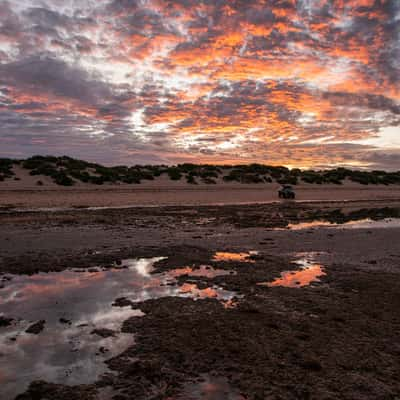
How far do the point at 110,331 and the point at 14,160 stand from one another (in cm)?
4446

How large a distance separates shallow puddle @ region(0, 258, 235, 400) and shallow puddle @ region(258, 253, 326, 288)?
4.27 ft

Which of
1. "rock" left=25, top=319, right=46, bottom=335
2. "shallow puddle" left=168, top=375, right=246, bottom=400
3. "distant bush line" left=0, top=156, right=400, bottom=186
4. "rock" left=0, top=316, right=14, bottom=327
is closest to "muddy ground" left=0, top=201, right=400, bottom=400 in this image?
"shallow puddle" left=168, top=375, right=246, bottom=400

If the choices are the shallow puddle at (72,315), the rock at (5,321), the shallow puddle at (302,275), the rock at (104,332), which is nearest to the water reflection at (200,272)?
the shallow puddle at (72,315)

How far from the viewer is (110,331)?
4.89 m

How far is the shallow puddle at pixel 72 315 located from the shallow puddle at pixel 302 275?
4.27 feet

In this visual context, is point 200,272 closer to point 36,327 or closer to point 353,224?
point 36,327

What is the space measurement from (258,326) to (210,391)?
167 cm

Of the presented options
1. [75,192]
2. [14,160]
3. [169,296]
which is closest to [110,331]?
[169,296]

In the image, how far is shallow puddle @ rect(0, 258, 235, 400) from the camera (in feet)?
12.8

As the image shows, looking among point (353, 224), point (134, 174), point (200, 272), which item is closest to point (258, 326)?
point (200, 272)

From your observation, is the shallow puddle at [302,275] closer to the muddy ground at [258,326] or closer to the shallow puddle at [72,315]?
the muddy ground at [258,326]

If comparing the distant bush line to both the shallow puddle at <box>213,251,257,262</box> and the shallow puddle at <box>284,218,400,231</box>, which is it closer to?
the shallow puddle at <box>284,218,400,231</box>

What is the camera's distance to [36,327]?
4.96 meters

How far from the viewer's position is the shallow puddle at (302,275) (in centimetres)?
A: 712
